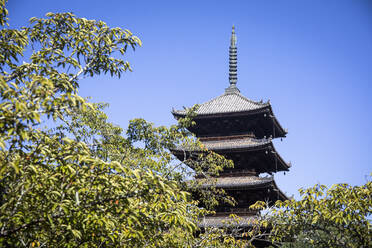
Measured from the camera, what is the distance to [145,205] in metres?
7.64

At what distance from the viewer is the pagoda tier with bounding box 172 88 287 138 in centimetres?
2583

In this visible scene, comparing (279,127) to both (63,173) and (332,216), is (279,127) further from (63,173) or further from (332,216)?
(63,173)

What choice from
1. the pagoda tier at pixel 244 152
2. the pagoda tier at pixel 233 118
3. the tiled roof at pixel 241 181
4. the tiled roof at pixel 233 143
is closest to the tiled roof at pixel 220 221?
the tiled roof at pixel 241 181

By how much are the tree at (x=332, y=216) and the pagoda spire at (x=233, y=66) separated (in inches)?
745

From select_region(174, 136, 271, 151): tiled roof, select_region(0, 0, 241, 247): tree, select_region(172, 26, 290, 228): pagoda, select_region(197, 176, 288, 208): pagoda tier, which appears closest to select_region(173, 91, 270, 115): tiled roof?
select_region(172, 26, 290, 228): pagoda

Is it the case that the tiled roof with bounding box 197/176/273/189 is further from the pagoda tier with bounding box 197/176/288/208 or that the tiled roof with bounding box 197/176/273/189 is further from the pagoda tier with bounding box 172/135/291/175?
the pagoda tier with bounding box 172/135/291/175

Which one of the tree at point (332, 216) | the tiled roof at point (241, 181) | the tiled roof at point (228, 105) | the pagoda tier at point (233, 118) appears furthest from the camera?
the tiled roof at point (228, 105)

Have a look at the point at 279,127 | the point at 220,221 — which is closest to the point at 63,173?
the point at 220,221

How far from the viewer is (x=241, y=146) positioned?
982 inches

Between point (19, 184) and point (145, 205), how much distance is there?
2.14 m

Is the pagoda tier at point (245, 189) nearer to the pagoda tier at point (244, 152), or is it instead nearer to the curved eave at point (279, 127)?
the pagoda tier at point (244, 152)

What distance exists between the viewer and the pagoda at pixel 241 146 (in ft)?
79.5

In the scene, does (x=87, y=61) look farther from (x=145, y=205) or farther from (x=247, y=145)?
(x=247, y=145)

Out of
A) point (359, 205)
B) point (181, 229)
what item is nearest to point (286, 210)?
point (359, 205)
